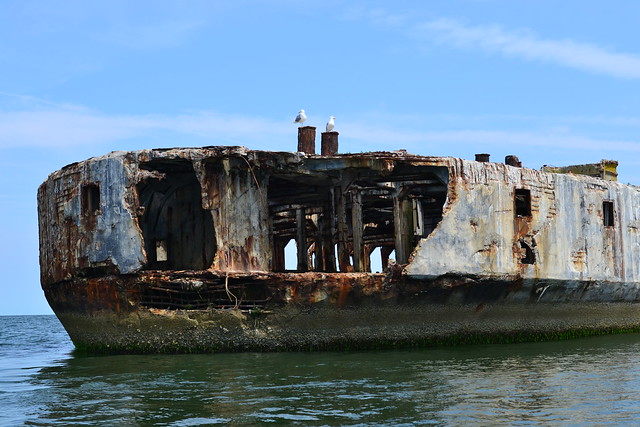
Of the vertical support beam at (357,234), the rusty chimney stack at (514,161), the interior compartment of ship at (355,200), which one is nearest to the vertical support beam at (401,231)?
the interior compartment of ship at (355,200)

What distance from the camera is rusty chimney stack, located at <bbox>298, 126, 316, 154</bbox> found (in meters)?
17.6

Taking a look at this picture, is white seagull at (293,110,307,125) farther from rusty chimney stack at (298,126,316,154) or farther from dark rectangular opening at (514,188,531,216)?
dark rectangular opening at (514,188,531,216)

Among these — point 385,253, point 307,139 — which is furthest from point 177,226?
point 385,253

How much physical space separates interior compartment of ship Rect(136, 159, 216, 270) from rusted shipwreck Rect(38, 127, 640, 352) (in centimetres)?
3

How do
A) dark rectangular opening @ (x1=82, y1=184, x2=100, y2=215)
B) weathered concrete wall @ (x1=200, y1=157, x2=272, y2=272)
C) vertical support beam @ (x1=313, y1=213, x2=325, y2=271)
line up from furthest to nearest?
1. vertical support beam @ (x1=313, y1=213, x2=325, y2=271)
2. dark rectangular opening @ (x1=82, y1=184, x2=100, y2=215)
3. weathered concrete wall @ (x1=200, y1=157, x2=272, y2=272)

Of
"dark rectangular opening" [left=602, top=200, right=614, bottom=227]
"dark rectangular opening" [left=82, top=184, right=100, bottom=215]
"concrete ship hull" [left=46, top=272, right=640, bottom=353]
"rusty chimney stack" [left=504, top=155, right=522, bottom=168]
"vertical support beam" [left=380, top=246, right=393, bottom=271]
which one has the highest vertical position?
"rusty chimney stack" [left=504, top=155, right=522, bottom=168]

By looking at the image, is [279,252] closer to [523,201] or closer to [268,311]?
[523,201]

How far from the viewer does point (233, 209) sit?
15.6m

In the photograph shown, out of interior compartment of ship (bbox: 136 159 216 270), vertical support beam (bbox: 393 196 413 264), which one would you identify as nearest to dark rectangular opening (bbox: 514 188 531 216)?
vertical support beam (bbox: 393 196 413 264)

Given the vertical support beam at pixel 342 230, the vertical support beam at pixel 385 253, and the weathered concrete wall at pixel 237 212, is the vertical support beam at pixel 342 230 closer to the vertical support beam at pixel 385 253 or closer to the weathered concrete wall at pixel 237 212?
the weathered concrete wall at pixel 237 212

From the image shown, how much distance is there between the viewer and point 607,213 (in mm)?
19688

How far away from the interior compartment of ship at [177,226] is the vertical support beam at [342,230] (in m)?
2.66

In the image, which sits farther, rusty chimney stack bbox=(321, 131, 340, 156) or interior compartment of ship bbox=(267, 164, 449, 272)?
rusty chimney stack bbox=(321, 131, 340, 156)

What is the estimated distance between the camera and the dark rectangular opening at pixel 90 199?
1569 cm
